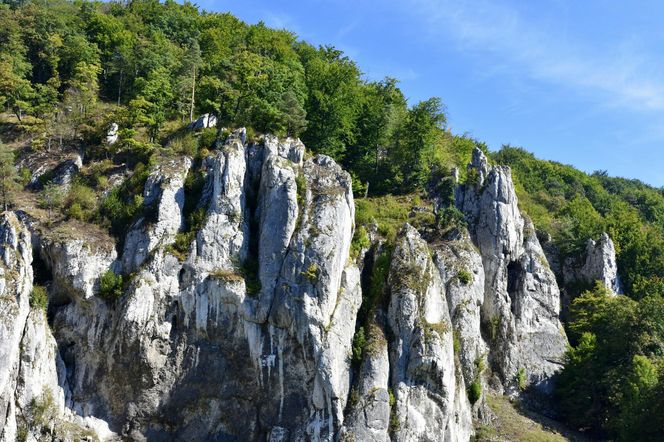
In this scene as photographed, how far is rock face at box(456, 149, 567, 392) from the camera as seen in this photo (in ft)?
133

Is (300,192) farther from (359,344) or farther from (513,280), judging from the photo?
(513,280)

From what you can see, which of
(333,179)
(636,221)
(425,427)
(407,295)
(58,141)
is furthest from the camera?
(636,221)

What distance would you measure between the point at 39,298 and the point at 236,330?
11.1 m

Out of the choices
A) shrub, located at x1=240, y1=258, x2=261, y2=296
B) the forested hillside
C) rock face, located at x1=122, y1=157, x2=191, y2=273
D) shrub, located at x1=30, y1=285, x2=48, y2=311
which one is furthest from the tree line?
shrub, located at x1=30, y1=285, x2=48, y2=311

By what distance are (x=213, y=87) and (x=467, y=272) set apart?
2338cm

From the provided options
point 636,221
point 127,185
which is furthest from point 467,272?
point 636,221

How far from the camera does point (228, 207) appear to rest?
3591cm

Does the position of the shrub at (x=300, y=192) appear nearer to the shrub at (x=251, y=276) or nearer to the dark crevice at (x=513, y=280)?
the shrub at (x=251, y=276)

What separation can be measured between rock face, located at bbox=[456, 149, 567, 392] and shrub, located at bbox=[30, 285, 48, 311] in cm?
2827

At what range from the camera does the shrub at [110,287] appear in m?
33.2

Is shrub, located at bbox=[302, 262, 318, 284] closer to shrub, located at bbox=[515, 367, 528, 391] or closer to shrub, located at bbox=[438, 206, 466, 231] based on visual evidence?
shrub, located at bbox=[438, 206, 466, 231]

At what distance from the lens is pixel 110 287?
109 feet

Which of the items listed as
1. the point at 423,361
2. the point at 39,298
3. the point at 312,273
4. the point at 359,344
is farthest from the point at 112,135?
the point at 423,361

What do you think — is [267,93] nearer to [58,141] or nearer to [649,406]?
[58,141]
